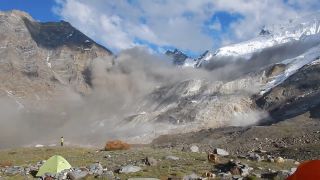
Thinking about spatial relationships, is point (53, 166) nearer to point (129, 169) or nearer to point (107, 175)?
point (107, 175)

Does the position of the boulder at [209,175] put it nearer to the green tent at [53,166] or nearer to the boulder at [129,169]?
the boulder at [129,169]

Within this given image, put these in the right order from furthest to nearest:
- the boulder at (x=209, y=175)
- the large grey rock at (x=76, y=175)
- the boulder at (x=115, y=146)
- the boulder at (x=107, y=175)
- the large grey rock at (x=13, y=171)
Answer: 1. the boulder at (x=115, y=146)
2. the large grey rock at (x=13, y=171)
3. the large grey rock at (x=76, y=175)
4. the boulder at (x=107, y=175)
5. the boulder at (x=209, y=175)

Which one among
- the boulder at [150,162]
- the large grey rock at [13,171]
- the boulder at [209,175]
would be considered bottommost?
the boulder at [209,175]

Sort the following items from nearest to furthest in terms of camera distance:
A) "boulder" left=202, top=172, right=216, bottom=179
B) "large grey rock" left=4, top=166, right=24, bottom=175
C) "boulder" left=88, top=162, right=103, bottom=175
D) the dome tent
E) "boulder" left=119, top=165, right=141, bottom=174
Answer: the dome tent < "boulder" left=202, top=172, right=216, bottom=179 < "boulder" left=119, top=165, right=141, bottom=174 < "boulder" left=88, top=162, right=103, bottom=175 < "large grey rock" left=4, top=166, right=24, bottom=175

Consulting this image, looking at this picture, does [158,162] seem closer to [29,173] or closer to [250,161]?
[250,161]

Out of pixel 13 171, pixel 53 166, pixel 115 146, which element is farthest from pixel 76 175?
pixel 115 146

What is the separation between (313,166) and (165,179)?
16253 mm

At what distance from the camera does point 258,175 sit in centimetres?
4212

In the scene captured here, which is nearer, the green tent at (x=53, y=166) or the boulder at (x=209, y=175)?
the boulder at (x=209, y=175)

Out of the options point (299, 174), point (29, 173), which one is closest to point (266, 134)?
point (29, 173)

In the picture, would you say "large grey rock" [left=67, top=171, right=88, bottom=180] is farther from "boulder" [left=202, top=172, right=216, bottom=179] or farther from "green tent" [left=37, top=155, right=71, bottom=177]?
"boulder" [left=202, top=172, right=216, bottom=179]

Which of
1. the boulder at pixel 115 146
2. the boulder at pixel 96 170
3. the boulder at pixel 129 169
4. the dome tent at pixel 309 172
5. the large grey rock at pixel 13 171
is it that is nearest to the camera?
the dome tent at pixel 309 172

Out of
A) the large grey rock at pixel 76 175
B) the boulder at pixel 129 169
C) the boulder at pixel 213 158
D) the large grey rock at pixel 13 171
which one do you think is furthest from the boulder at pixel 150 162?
the large grey rock at pixel 13 171

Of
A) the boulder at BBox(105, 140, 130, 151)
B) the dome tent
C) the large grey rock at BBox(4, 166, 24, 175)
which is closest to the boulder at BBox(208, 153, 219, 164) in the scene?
the large grey rock at BBox(4, 166, 24, 175)
